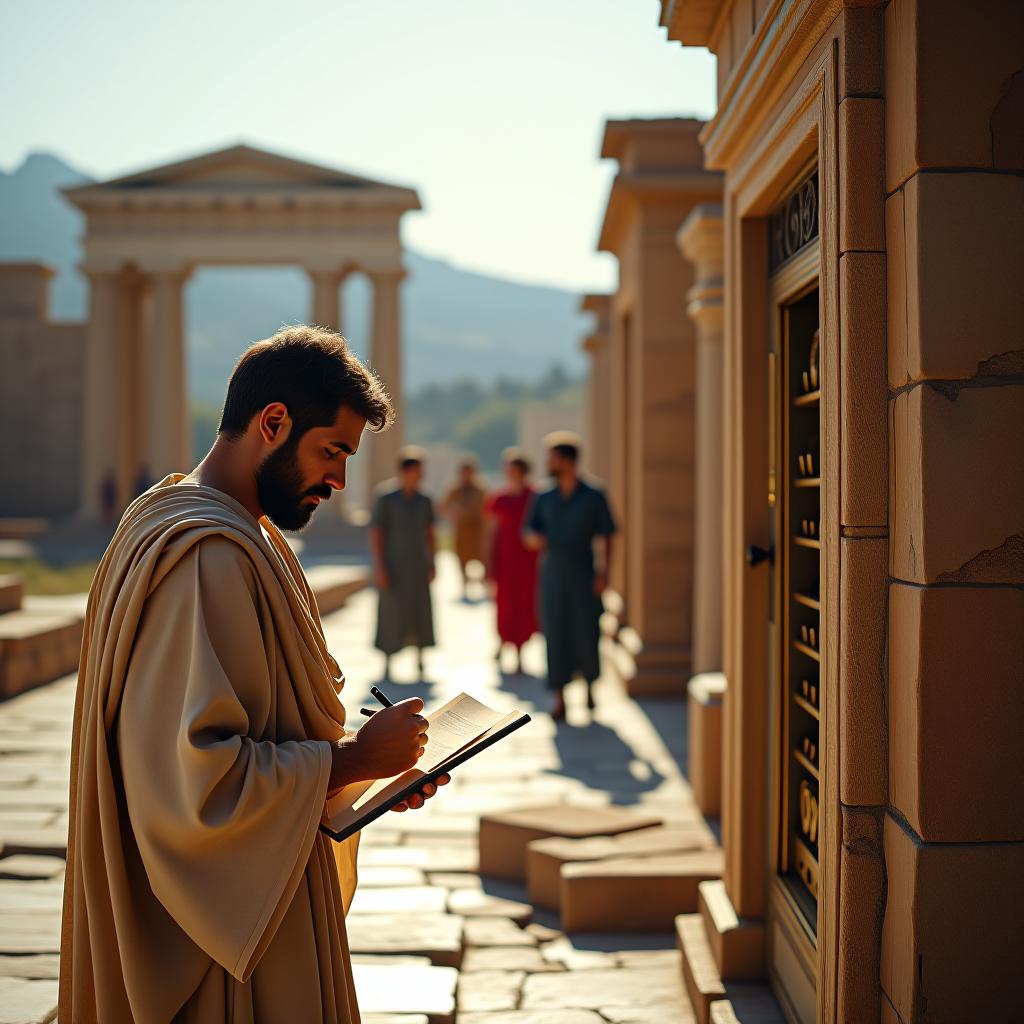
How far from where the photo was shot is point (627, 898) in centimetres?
458

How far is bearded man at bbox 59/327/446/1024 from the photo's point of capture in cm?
206

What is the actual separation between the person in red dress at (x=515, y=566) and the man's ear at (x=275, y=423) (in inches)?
324

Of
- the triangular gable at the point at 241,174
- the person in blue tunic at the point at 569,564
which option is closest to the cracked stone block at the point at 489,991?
the person in blue tunic at the point at 569,564

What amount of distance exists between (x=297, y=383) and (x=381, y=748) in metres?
0.71

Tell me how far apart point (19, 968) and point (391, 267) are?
28.3m

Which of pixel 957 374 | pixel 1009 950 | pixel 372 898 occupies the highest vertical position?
pixel 957 374

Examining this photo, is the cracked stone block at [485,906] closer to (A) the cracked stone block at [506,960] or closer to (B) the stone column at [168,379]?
(A) the cracked stone block at [506,960]

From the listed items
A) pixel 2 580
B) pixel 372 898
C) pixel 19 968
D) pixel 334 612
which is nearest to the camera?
pixel 19 968

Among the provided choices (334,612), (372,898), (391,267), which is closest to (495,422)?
(391,267)

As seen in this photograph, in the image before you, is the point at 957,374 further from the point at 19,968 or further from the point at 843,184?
the point at 19,968

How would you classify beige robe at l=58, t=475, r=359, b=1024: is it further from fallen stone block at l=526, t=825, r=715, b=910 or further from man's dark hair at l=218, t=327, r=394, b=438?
fallen stone block at l=526, t=825, r=715, b=910

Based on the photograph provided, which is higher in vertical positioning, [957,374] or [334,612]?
[957,374]

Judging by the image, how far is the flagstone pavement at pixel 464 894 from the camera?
3783 millimetres

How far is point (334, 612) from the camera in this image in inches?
615
